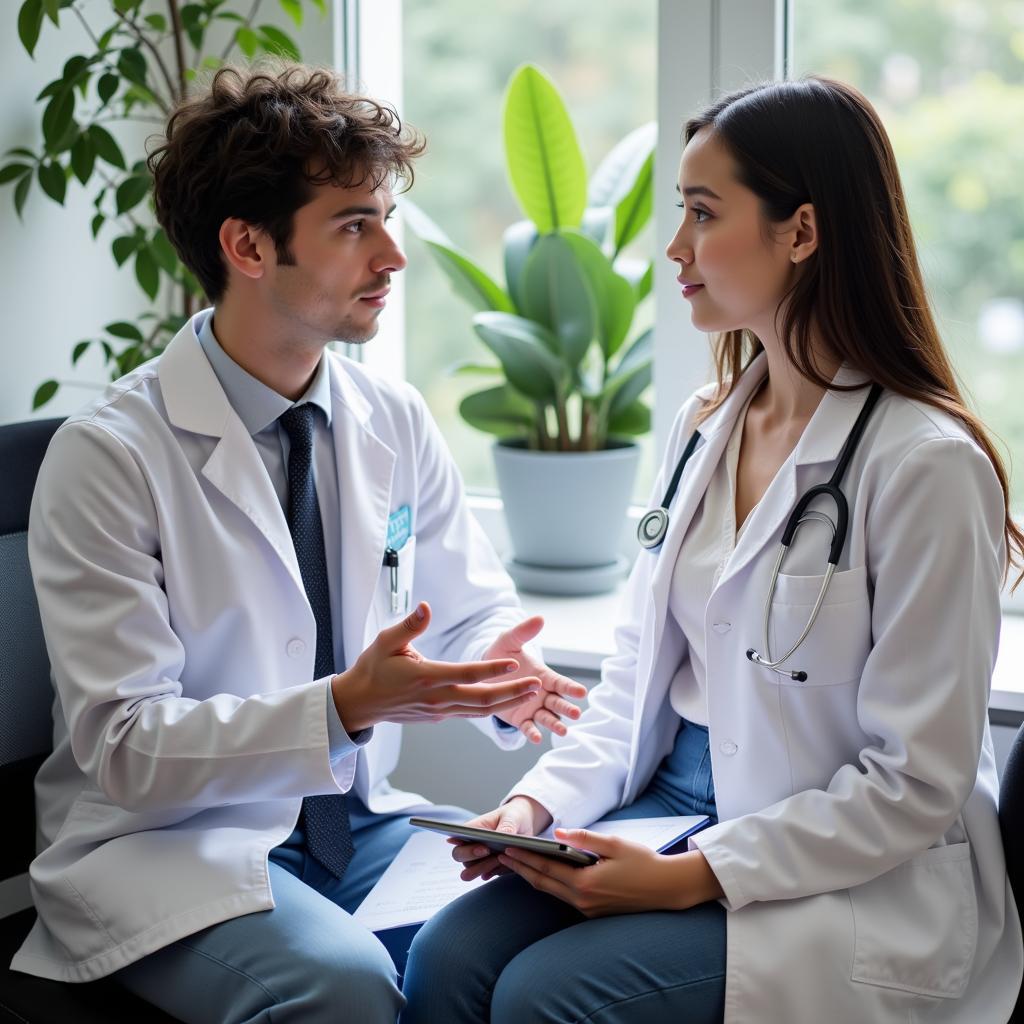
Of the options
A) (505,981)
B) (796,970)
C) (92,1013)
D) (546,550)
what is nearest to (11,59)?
(546,550)

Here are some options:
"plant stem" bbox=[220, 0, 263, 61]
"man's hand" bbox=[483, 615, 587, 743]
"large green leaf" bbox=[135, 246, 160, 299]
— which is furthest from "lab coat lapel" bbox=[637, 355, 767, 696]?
"plant stem" bbox=[220, 0, 263, 61]

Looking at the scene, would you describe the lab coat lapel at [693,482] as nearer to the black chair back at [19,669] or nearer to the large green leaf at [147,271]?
the black chair back at [19,669]

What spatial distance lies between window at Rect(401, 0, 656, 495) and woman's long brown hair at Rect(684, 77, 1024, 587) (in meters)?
1.90

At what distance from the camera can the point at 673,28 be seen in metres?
2.12

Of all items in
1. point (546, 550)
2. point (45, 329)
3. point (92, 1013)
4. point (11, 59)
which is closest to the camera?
point (92, 1013)

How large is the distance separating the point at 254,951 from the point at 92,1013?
206 millimetres

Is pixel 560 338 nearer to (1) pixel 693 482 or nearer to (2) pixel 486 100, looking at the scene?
(1) pixel 693 482

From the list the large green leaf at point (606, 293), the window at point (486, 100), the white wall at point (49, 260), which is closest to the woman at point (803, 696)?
the large green leaf at point (606, 293)

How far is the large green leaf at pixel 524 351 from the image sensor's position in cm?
224

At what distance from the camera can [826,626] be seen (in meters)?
1.38

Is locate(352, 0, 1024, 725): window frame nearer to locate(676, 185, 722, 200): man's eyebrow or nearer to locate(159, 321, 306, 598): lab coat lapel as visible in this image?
locate(676, 185, 722, 200): man's eyebrow

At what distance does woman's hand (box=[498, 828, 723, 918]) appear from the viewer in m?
1.36

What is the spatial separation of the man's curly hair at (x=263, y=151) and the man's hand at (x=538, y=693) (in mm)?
574

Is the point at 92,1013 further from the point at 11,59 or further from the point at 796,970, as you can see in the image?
the point at 11,59
